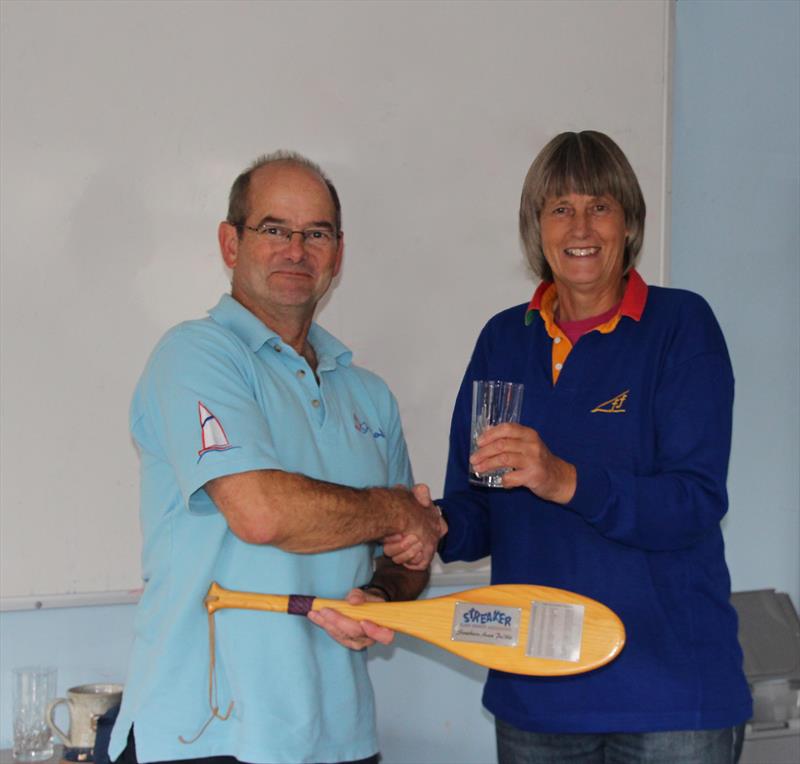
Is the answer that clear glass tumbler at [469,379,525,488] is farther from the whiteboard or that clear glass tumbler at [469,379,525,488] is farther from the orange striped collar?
the whiteboard

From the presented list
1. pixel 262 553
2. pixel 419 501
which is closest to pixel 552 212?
pixel 419 501

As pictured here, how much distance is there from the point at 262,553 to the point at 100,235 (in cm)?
108

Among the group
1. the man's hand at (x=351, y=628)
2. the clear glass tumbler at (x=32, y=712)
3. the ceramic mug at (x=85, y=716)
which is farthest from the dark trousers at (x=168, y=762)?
the clear glass tumbler at (x=32, y=712)

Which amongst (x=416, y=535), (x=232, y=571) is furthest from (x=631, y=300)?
(x=232, y=571)

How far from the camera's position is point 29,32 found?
2510 millimetres

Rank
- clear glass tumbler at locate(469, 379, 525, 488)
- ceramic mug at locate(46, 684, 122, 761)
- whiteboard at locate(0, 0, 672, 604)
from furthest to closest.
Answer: whiteboard at locate(0, 0, 672, 604)
ceramic mug at locate(46, 684, 122, 761)
clear glass tumbler at locate(469, 379, 525, 488)

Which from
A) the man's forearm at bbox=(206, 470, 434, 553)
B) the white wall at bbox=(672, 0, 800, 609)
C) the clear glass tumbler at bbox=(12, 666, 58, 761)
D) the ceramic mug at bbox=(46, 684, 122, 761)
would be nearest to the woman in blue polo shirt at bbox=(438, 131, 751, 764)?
the man's forearm at bbox=(206, 470, 434, 553)

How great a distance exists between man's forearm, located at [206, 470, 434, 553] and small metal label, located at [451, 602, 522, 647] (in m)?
0.22

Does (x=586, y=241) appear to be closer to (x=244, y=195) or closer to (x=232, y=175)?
(x=244, y=195)

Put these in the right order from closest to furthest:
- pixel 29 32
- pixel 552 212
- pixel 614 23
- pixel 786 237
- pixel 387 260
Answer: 1. pixel 552 212
2. pixel 29 32
3. pixel 387 260
4. pixel 614 23
5. pixel 786 237

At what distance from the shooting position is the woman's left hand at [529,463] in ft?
5.73

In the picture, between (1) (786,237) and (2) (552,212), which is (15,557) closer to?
(2) (552,212)

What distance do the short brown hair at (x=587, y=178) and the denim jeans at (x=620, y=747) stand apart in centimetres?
85

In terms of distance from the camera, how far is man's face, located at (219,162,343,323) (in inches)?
79.7
